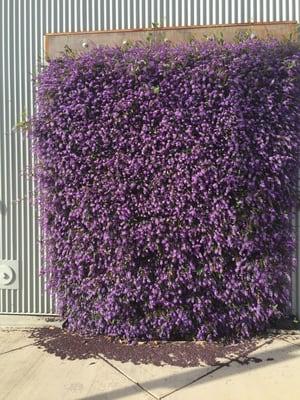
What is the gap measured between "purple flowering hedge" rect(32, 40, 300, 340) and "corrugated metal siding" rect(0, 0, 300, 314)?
58 cm

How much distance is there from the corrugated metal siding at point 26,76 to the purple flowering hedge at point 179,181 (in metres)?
0.58

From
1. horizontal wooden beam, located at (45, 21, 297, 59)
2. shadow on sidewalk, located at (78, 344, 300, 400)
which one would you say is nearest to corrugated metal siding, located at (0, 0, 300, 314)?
horizontal wooden beam, located at (45, 21, 297, 59)

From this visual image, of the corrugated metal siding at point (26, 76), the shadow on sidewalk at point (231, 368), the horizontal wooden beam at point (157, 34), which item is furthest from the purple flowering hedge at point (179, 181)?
the corrugated metal siding at point (26, 76)

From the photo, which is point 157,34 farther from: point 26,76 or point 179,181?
point 179,181

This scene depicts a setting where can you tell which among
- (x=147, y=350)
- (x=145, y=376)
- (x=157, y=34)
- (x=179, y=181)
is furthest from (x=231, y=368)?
(x=157, y=34)

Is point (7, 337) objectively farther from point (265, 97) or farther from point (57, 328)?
point (265, 97)

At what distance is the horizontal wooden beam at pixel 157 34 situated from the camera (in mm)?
5535

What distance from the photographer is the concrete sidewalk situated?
4.27 metres

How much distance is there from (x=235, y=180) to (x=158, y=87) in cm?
114

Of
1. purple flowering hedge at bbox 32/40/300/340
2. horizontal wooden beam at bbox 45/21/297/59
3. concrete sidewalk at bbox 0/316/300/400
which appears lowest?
concrete sidewalk at bbox 0/316/300/400

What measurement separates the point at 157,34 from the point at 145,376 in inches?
131

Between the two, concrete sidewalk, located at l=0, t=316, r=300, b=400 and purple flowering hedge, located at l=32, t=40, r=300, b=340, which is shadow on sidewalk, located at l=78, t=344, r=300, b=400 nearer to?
concrete sidewalk, located at l=0, t=316, r=300, b=400

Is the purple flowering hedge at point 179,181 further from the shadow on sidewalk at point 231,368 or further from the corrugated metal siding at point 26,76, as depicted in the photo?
the corrugated metal siding at point 26,76

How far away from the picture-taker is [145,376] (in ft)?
15.1
